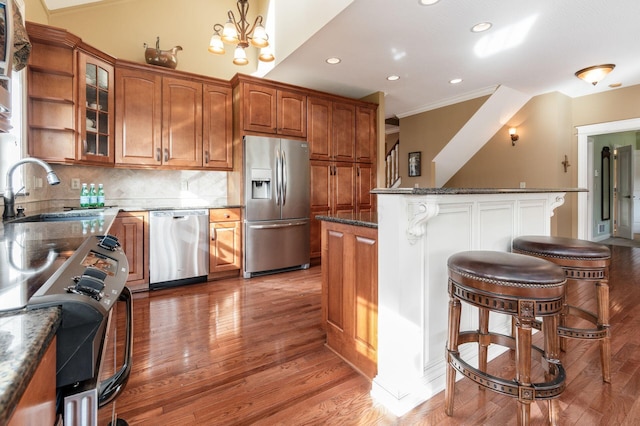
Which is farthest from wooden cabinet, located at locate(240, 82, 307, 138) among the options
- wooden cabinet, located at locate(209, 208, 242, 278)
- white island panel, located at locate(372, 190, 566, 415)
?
white island panel, located at locate(372, 190, 566, 415)

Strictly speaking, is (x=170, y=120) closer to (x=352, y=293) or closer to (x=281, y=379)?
(x=352, y=293)

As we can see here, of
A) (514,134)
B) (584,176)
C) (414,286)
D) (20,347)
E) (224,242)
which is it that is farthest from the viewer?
(514,134)

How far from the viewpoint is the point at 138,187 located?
154 inches

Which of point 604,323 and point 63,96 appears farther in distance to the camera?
point 63,96

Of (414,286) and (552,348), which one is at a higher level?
(414,286)

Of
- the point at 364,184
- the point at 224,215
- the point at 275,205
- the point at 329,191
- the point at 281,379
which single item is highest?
the point at 364,184

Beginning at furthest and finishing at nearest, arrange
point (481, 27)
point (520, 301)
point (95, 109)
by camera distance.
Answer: point (95, 109) → point (481, 27) → point (520, 301)

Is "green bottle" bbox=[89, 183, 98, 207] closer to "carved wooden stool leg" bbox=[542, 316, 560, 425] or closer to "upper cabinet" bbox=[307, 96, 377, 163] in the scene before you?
"upper cabinet" bbox=[307, 96, 377, 163]

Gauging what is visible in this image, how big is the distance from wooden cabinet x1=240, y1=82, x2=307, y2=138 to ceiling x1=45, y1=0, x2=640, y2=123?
0.85 feet

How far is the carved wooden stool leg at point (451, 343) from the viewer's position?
1.45 meters

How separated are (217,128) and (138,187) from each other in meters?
1.21

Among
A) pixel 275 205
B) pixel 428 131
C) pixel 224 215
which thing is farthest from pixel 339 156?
pixel 428 131

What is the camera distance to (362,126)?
4.92 metres

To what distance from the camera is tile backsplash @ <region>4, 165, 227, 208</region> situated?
3.36 meters
